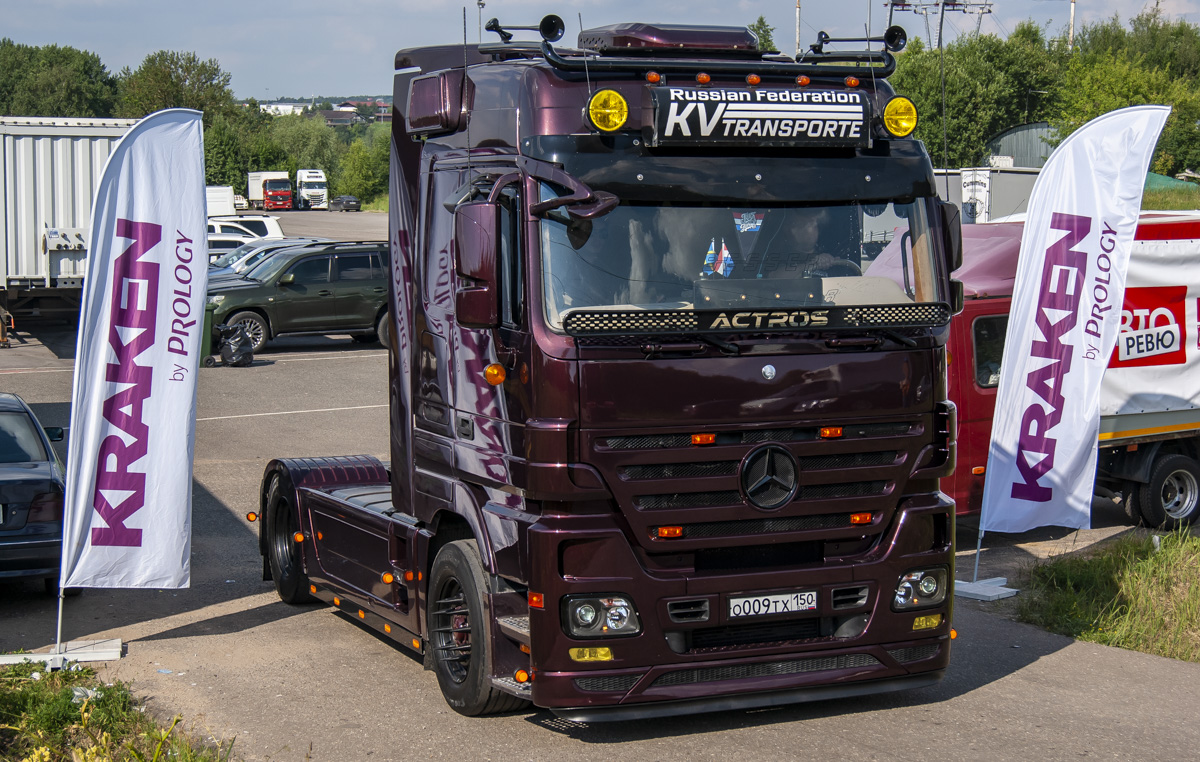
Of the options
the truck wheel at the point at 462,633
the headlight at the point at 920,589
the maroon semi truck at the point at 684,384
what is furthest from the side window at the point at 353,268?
the headlight at the point at 920,589

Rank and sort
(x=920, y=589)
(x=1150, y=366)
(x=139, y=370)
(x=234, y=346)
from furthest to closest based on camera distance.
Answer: (x=234, y=346), (x=1150, y=366), (x=139, y=370), (x=920, y=589)

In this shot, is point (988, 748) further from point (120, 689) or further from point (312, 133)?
point (312, 133)

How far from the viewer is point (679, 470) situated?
556cm

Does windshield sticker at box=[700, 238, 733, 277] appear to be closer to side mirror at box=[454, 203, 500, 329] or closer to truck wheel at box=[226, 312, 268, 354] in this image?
side mirror at box=[454, 203, 500, 329]

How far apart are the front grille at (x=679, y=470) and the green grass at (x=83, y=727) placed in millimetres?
2129

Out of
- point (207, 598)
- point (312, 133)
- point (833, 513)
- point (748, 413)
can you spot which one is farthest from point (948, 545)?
point (312, 133)

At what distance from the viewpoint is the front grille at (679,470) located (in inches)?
217

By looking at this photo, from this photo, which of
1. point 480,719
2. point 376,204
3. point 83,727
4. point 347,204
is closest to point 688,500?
point 480,719

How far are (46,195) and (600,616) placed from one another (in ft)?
61.7

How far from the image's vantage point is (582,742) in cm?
597

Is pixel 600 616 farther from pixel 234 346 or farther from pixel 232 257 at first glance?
pixel 232 257

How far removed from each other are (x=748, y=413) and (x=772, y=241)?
83cm

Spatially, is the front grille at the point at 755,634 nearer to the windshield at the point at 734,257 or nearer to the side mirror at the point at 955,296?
the windshield at the point at 734,257

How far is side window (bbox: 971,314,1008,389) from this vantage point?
34.4ft
